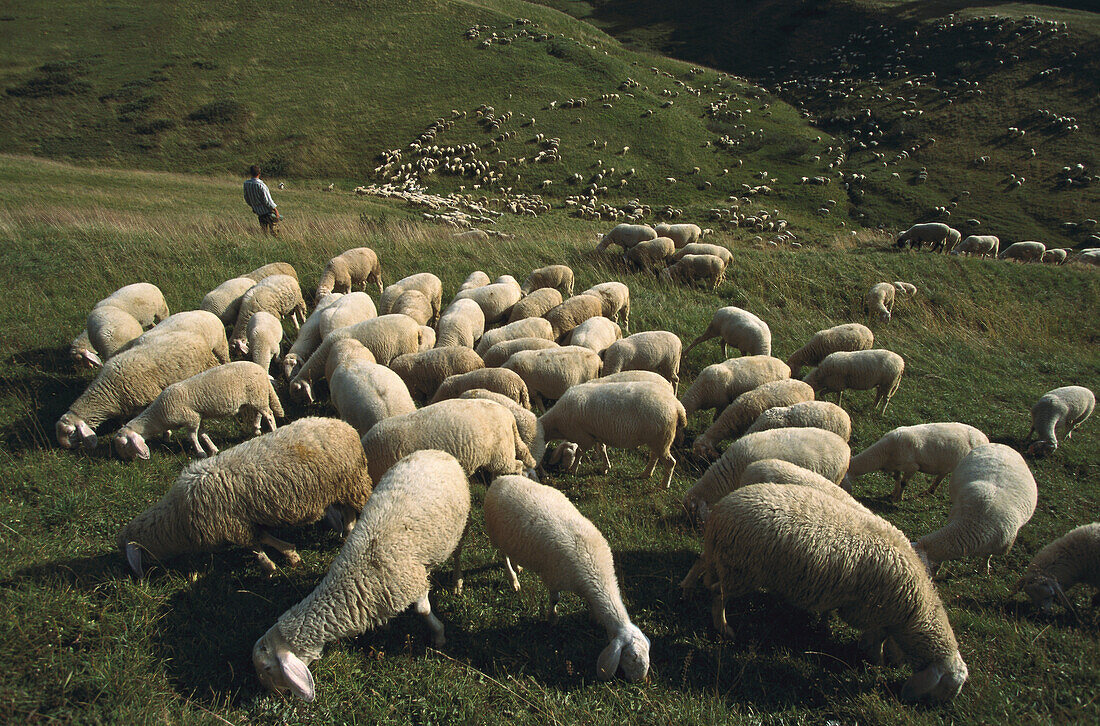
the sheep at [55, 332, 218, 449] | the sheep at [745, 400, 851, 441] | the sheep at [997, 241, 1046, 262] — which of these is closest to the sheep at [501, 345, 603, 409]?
the sheep at [745, 400, 851, 441]

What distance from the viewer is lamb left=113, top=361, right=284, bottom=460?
647cm

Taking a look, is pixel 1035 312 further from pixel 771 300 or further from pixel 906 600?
pixel 906 600

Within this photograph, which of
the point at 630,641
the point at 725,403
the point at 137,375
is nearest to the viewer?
the point at 630,641

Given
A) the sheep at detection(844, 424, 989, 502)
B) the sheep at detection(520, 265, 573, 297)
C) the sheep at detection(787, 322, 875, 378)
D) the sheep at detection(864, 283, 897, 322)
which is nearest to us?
the sheep at detection(844, 424, 989, 502)

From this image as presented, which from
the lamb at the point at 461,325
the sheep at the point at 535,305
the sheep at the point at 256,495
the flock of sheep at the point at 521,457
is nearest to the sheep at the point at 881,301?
the flock of sheep at the point at 521,457

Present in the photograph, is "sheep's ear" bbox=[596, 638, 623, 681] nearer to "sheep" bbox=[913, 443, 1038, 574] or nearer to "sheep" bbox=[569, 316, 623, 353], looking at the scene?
"sheep" bbox=[913, 443, 1038, 574]

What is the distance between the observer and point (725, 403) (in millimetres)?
8516

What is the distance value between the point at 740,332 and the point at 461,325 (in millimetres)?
5335

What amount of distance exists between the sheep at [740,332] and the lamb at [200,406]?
7.77 m

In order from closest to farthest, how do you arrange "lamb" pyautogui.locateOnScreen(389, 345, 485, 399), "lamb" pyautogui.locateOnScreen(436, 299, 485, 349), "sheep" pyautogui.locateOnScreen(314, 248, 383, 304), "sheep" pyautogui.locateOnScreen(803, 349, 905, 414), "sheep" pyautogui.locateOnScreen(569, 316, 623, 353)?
"lamb" pyautogui.locateOnScreen(389, 345, 485, 399) → "sheep" pyautogui.locateOnScreen(803, 349, 905, 414) → "sheep" pyautogui.locateOnScreen(569, 316, 623, 353) → "lamb" pyautogui.locateOnScreen(436, 299, 485, 349) → "sheep" pyautogui.locateOnScreen(314, 248, 383, 304)

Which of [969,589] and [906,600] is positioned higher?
[906,600]

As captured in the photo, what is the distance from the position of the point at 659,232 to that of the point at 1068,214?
25863mm

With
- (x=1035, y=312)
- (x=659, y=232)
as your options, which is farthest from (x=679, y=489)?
(x=1035, y=312)

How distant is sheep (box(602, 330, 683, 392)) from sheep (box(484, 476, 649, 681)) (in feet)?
13.3
